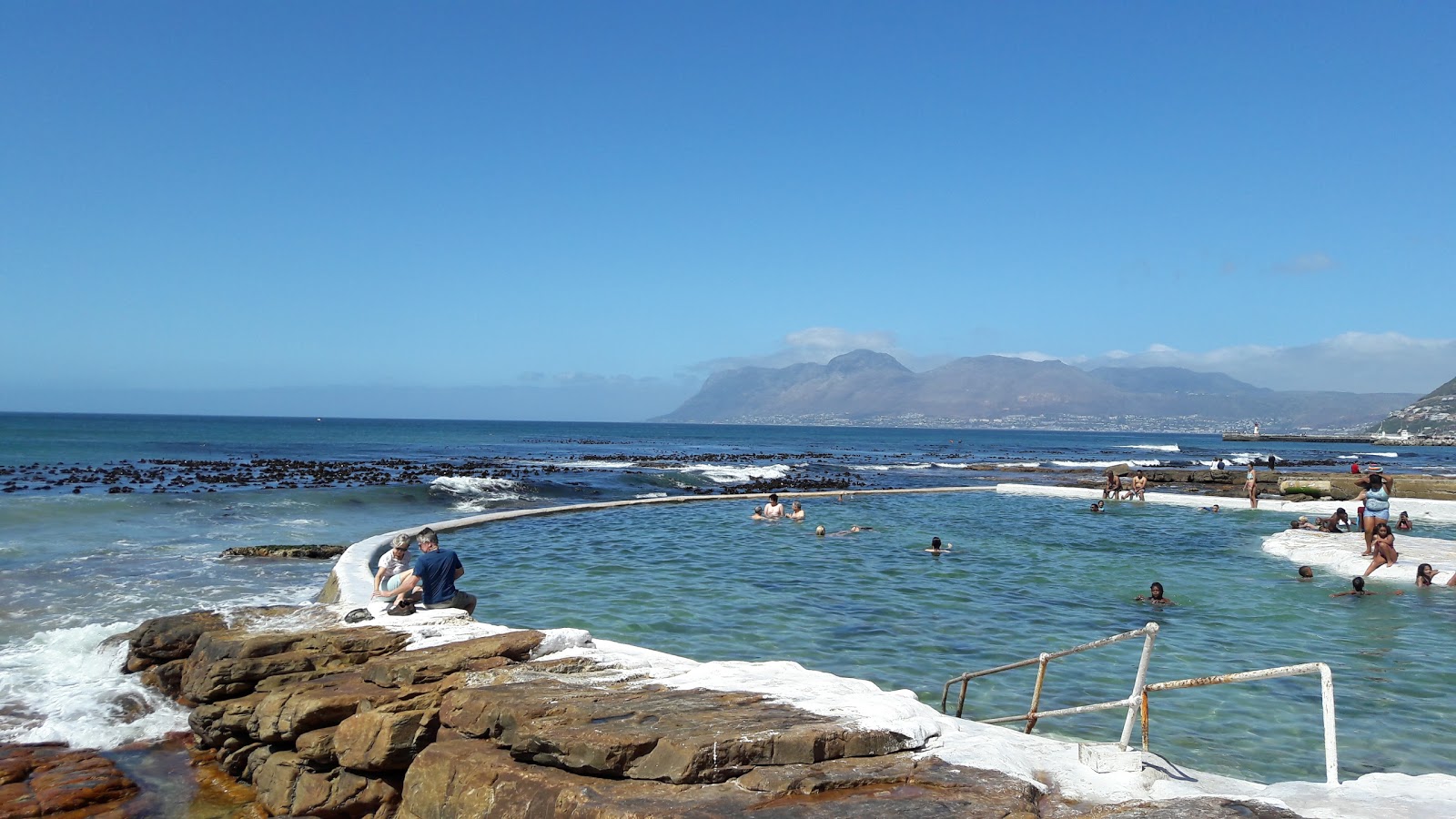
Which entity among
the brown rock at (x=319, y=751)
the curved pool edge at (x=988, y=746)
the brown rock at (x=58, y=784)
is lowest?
the brown rock at (x=58, y=784)

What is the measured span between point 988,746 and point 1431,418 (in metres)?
210

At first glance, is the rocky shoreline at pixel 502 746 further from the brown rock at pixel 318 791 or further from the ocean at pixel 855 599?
the ocean at pixel 855 599

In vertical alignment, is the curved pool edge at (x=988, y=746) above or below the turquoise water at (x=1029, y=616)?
above

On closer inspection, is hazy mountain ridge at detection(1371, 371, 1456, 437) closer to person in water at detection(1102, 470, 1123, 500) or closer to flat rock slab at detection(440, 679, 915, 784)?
person in water at detection(1102, 470, 1123, 500)

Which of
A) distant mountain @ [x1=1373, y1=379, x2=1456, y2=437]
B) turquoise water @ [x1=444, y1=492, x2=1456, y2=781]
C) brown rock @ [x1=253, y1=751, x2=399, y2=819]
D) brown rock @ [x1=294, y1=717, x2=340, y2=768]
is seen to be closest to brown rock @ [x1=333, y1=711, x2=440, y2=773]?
brown rock @ [x1=253, y1=751, x2=399, y2=819]

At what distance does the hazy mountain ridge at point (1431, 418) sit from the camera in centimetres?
15938

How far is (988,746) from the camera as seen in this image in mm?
5066

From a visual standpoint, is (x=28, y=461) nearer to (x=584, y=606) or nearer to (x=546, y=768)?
(x=584, y=606)

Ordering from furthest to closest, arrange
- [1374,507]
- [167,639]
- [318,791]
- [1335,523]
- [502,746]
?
[1335,523], [1374,507], [167,639], [318,791], [502,746]

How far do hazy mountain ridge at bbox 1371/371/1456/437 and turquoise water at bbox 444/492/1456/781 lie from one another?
17767 cm

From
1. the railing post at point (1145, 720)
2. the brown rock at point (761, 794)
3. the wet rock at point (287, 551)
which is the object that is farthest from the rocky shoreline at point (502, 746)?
the wet rock at point (287, 551)

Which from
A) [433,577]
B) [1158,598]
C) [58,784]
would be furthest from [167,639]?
[1158,598]

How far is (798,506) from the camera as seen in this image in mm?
22953

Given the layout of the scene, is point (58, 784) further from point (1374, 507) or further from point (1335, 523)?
point (1335, 523)
